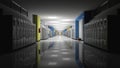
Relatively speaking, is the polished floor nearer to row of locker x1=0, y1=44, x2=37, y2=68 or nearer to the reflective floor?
the reflective floor

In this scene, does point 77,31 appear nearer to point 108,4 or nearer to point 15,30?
point 108,4

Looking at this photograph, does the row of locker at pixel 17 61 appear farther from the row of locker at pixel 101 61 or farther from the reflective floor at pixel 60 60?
the row of locker at pixel 101 61

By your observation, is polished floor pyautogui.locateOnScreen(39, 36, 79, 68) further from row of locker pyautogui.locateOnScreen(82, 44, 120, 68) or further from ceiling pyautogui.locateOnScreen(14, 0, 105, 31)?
ceiling pyautogui.locateOnScreen(14, 0, 105, 31)

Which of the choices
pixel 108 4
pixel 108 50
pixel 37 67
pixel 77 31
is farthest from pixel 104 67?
pixel 77 31

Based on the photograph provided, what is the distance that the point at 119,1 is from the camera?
10.1 m

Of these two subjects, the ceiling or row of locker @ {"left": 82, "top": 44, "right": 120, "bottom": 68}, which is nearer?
row of locker @ {"left": 82, "top": 44, "right": 120, "bottom": 68}

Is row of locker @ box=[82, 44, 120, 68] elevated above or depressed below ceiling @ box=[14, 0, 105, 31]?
below

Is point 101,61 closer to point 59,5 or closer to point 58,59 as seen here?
point 58,59

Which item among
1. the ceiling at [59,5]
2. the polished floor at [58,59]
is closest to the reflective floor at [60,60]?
the polished floor at [58,59]

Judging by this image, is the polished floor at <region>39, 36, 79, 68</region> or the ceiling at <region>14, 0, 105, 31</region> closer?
the polished floor at <region>39, 36, 79, 68</region>

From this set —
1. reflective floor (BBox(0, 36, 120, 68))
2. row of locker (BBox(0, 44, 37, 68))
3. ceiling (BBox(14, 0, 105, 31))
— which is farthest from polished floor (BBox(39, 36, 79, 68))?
ceiling (BBox(14, 0, 105, 31))

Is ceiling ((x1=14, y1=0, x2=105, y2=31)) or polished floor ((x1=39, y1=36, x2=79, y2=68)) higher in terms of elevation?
ceiling ((x1=14, y1=0, x2=105, y2=31))

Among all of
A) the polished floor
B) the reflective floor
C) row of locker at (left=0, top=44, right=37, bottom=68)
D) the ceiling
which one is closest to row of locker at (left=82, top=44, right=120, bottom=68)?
the reflective floor

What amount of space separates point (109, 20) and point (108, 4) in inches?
166
